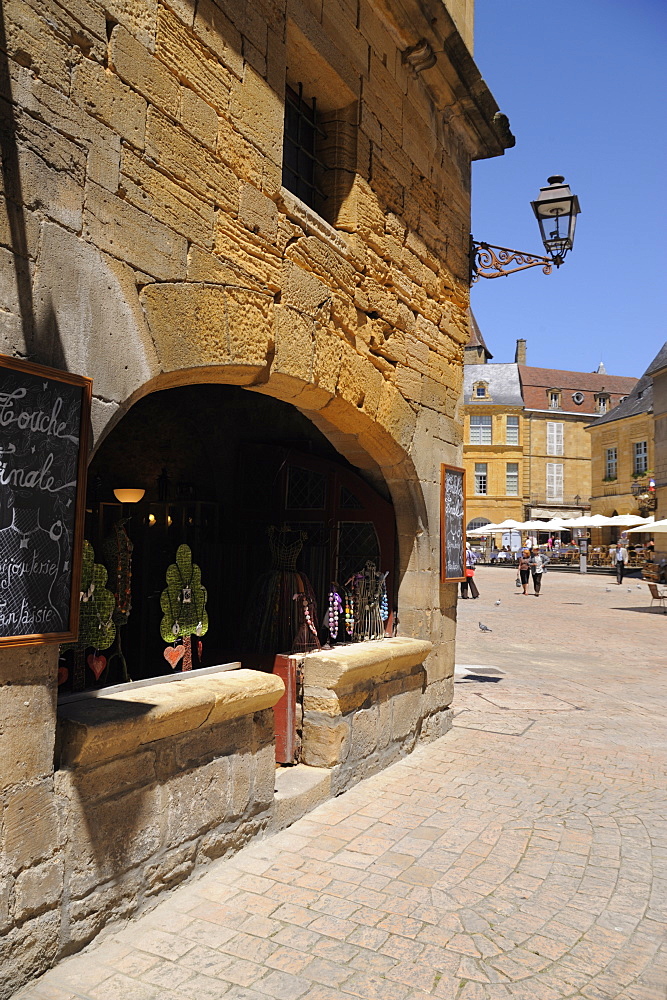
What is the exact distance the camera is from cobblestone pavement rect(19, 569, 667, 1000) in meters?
2.65

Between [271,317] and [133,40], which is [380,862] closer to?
[271,317]

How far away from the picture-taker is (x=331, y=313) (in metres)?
4.47

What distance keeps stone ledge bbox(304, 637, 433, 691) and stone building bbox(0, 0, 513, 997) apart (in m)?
0.02

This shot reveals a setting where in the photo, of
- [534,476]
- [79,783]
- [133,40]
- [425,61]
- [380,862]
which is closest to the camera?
[79,783]

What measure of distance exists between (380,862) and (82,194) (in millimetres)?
3232

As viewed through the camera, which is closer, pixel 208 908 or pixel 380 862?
pixel 208 908

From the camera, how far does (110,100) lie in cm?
291

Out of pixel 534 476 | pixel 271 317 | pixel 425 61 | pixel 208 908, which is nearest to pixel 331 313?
pixel 271 317

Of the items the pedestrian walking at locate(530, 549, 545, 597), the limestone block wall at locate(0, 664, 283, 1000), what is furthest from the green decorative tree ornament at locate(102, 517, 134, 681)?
the pedestrian walking at locate(530, 549, 545, 597)

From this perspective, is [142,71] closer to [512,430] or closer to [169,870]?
[169,870]

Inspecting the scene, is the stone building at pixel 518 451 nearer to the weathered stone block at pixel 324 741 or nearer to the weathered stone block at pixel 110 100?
the weathered stone block at pixel 324 741

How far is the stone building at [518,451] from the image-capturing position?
44031mm

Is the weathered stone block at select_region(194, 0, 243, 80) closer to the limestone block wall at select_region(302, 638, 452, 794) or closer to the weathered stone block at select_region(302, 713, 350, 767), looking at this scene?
the limestone block wall at select_region(302, 638, 452, 794)

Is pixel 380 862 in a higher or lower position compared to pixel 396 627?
lower
